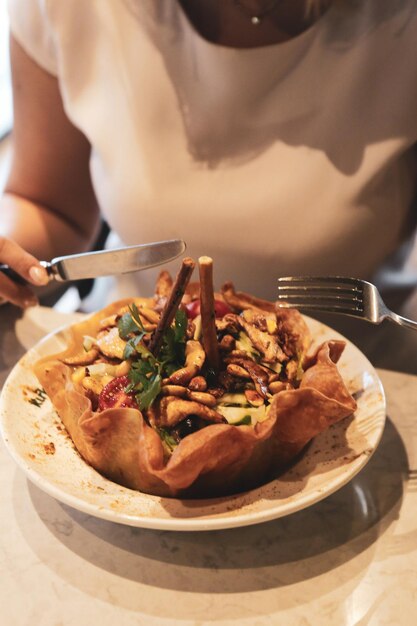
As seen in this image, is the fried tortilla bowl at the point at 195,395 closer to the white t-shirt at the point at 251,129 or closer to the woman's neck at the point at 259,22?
the white t-shirt at the point at 251,129

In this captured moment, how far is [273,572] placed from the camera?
2.61 ft

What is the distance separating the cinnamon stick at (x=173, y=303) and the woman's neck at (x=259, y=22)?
682mm

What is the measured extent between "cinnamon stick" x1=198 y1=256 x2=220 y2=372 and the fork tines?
0.17 metres

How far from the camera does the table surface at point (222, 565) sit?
75 cm

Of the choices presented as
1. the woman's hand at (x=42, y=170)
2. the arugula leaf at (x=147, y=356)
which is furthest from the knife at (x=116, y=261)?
the woman's hand at (x=42, y=170)

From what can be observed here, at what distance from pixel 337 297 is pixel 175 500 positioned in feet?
1.35

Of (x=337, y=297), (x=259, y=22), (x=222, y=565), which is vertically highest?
(x=259, y=22)

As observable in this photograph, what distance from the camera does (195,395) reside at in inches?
32.7

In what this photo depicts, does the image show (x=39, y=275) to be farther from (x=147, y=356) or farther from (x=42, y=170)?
(x=42, y=170)

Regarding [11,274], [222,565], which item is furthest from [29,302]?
[222,565]

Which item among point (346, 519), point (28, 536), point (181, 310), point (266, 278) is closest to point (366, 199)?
point (266, 278)

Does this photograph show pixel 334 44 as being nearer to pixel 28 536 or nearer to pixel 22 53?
pixel 22 53

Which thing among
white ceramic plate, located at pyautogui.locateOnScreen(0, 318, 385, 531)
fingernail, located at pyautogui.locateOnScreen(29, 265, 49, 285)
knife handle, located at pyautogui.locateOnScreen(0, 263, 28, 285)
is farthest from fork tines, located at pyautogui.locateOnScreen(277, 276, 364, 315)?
knife handle, located at pyautogui.locateOnScreen(0, 263, 28, 285)

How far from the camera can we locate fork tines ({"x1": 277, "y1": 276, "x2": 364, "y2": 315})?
3.16 feet
